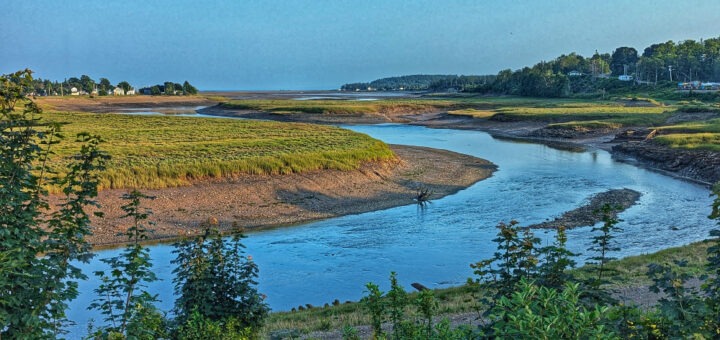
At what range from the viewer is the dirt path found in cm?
2731

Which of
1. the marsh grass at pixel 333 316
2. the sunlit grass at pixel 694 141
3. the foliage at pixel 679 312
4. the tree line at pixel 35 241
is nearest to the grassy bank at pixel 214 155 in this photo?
the marsh grass at pixel 333 316

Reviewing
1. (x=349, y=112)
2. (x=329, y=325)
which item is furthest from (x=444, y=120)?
(x=329, y=325)

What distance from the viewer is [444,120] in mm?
101938

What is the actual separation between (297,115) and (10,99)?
10146cm

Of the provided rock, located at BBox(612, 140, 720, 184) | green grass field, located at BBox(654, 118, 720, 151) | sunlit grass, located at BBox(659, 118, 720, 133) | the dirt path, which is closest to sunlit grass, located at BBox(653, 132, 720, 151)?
green grass field, located at BBox(654, 118, 720, 151)

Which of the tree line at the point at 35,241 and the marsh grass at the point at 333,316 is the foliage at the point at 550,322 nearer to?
the tree line at the point at 35,241

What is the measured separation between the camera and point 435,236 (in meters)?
26.5

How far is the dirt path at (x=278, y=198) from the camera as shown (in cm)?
2731

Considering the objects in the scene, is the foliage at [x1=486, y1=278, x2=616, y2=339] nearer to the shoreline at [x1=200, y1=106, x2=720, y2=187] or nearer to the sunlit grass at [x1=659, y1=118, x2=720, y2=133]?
the shoreline at [x1=200, y1=106, x2=720, y2=187]

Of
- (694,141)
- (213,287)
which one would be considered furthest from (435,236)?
(694,141)

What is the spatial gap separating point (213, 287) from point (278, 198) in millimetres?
22187

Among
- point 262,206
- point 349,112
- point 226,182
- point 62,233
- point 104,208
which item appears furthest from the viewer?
point 349,112

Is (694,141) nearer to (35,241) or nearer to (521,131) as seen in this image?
(521,131)

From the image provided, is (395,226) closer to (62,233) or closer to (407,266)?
(407,266)
